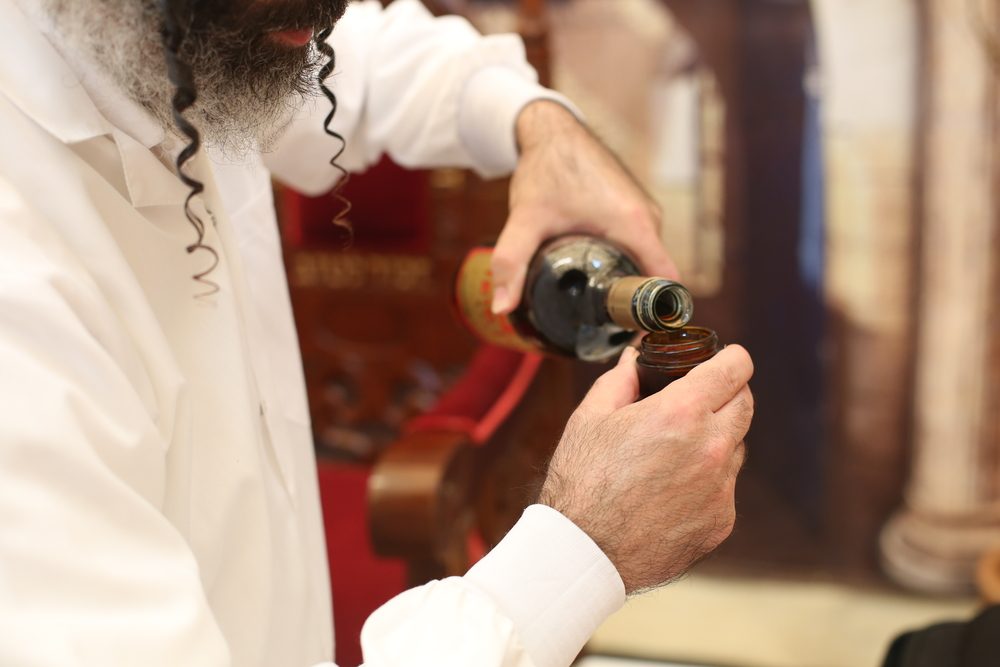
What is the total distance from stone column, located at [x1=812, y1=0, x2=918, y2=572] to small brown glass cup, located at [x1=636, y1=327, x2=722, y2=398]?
156 cm

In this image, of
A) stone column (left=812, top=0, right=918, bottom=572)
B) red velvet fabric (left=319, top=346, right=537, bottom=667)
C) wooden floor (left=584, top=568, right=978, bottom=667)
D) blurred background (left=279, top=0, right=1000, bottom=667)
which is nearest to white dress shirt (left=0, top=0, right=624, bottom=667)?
red velvet fabric (left=319, top=346, right=537, bottom=667)

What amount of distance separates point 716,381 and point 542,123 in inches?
22.4

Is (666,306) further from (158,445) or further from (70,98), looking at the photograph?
(70,98)

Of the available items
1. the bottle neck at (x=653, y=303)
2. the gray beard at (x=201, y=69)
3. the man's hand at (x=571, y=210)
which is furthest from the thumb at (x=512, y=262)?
the gray beard at (x=201, y=69)

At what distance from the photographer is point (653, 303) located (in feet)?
2.79

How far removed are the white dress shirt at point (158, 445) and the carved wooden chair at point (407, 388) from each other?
0.89 feet

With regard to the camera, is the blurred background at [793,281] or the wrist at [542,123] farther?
the blurred background at [793,281]

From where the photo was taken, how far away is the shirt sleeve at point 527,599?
0.74 meters

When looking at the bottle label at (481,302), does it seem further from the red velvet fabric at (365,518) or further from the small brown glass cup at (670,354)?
the red velvet fabric at (365,518)

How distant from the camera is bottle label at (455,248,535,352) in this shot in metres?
1.16

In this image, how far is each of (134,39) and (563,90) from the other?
1.68m

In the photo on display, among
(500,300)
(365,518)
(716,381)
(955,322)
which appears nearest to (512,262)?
(500,300)

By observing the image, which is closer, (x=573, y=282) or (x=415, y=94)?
(x=573, y=282)

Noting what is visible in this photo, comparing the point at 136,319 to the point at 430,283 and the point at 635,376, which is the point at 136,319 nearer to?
the point at 635,376
